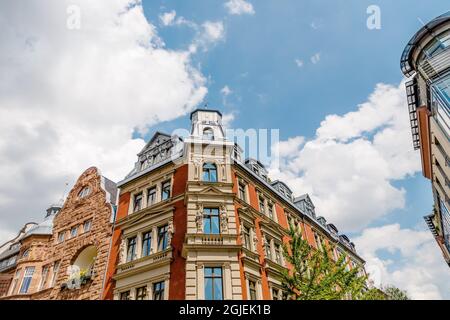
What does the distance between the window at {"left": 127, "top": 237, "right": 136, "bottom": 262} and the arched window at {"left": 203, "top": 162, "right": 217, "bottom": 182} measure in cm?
643

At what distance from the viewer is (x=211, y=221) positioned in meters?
18.0

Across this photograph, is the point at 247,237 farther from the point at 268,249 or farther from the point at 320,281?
the point at 320,281

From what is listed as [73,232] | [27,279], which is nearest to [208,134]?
[73,232]

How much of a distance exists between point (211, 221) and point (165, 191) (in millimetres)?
4525

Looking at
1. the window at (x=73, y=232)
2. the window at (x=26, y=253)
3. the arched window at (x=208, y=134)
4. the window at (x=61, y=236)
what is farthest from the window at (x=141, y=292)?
the window at (x=26, y=253)

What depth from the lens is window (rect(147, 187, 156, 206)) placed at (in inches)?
831

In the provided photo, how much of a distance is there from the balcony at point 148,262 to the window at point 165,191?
395 cm

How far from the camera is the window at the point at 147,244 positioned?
1891cm

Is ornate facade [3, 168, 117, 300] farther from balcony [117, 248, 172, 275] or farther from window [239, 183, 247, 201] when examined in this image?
window [239, 183, 247, 201]

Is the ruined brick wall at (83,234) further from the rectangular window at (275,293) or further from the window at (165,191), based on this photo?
the rectangular window at (275,293)

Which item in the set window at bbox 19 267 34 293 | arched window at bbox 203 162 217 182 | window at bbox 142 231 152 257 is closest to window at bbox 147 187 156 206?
window at bbox 142 231 152 257

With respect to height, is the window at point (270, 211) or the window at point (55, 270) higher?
the window at point (270, 211)

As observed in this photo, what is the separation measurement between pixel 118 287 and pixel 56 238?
1048 centimetres
